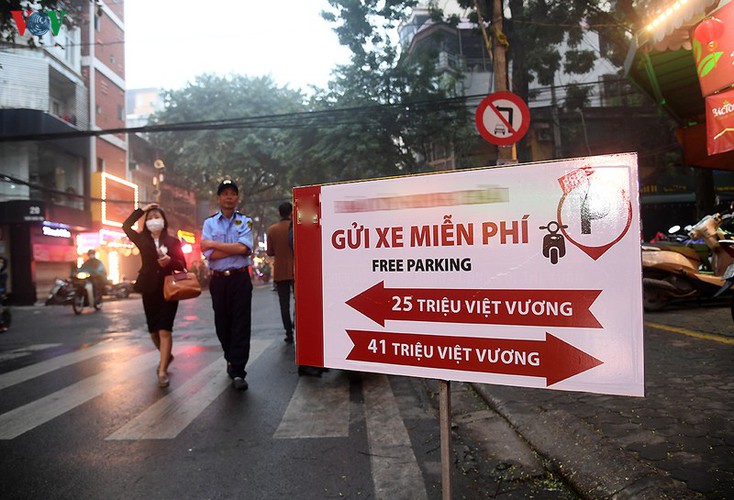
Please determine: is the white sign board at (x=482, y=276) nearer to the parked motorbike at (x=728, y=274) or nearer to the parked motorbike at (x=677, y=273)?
Answer: the parked motorbike at (x=728, y=274)

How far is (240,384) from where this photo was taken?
402cm

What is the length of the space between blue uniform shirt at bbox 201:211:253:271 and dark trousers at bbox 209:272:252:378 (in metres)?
0.10

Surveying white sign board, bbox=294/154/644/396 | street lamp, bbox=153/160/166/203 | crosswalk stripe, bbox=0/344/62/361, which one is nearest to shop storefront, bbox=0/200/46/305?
street lamp, bbox=153/160/166/203

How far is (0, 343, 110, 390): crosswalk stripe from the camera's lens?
4.67 m

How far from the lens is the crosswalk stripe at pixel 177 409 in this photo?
310 centimetres

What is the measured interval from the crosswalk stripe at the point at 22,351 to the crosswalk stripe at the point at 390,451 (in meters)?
4.59

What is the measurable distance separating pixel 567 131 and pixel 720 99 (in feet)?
52.3

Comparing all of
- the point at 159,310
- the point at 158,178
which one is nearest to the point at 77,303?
the point at 159,310

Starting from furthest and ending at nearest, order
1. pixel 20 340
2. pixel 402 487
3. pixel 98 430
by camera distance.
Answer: pixel 20 340
pixel 98 430
pixel 402 487

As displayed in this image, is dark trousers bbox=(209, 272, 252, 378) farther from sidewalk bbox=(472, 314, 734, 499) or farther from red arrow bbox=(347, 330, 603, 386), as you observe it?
red arrow bbox=(347, 330, 603, 386)

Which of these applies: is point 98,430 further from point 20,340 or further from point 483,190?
point 20,340

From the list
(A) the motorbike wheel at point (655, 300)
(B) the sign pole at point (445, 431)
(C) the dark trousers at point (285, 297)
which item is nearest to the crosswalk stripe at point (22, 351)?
(C) the dark trousers at point (285, 297)

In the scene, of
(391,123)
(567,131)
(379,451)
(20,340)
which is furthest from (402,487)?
(567,131)

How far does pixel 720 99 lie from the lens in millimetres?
5355
